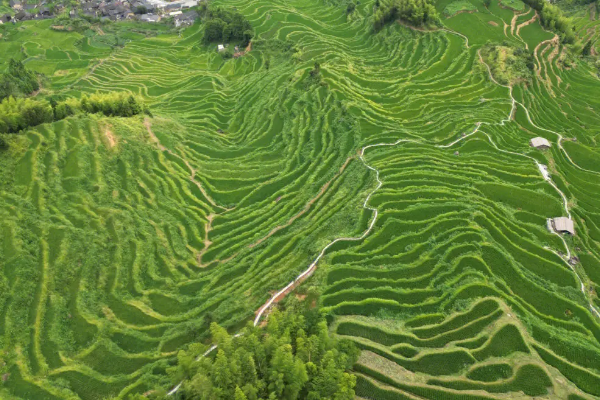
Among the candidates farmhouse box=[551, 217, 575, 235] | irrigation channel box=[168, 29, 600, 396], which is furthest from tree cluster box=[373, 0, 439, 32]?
farmhouse box=[551, 217, 575, 235]

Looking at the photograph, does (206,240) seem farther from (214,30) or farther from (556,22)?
(556,22)

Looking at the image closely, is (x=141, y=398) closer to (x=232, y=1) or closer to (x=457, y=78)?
(x=457, y=78)

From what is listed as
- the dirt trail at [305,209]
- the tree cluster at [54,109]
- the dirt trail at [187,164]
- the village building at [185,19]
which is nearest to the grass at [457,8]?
the dirt trail at [305,209]

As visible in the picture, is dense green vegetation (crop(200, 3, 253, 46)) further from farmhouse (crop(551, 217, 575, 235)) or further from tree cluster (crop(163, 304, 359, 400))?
tree cluster (crop(163, 304, 359, 400))

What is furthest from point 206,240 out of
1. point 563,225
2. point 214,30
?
point 214,30

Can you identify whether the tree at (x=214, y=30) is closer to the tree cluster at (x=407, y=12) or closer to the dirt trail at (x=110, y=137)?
the tree cluster at (x=407, y=12)

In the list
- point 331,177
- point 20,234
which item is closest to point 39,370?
point 20,234
